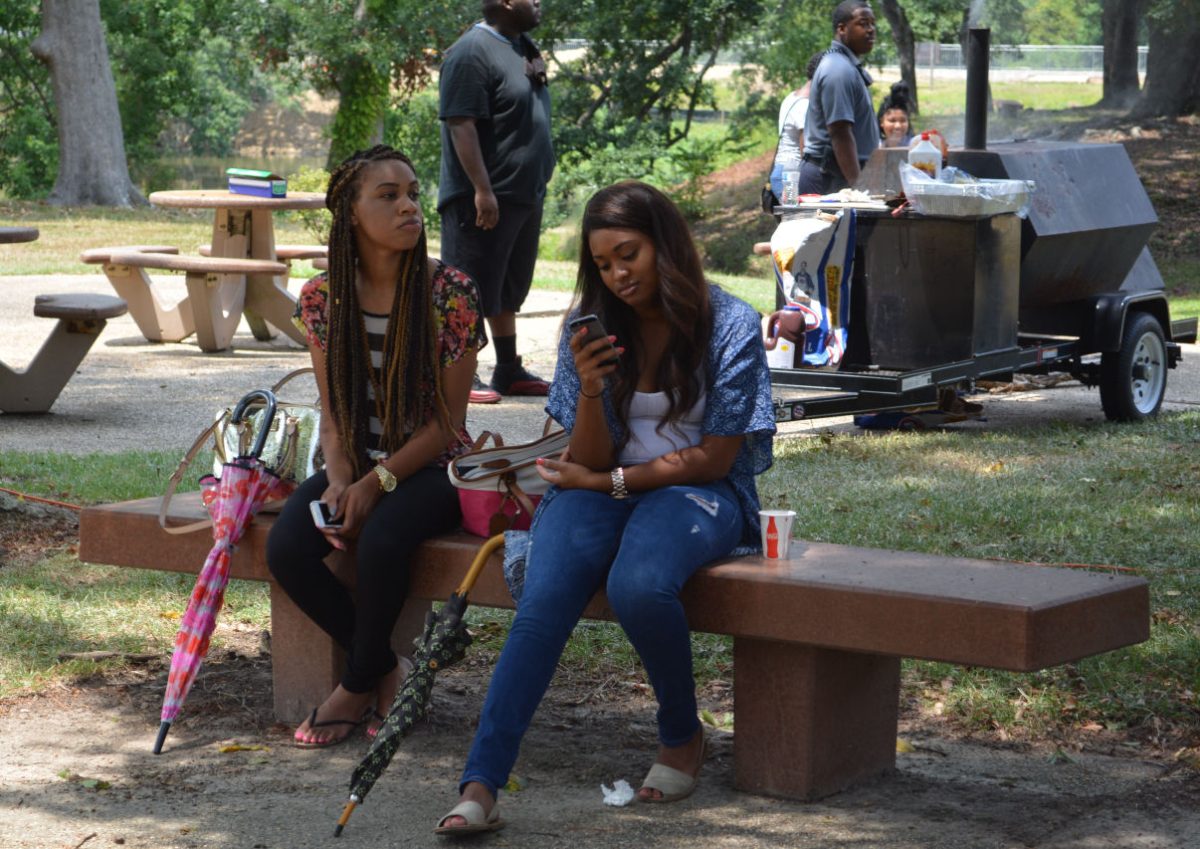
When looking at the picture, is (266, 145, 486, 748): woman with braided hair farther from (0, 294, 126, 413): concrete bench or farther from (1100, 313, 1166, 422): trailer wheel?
(1100, 313, 1166, 422): trailer wheel

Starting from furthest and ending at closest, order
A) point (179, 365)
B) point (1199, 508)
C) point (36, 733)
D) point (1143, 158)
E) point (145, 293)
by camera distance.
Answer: point (1143, 158)
point (145, 293)
point (179, 365)
point (1199, 508)
point (36, 733)

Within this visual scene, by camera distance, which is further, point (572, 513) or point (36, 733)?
point (36, 733)

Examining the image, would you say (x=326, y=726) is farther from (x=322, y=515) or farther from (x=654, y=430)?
(x=654, y=430)

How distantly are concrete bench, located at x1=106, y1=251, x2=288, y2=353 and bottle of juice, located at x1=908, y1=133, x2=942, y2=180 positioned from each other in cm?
431

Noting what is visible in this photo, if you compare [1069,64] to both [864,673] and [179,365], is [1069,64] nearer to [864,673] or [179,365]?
[179,365]

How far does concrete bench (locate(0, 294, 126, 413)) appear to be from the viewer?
8492 millimetres

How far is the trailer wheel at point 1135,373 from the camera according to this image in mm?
8672

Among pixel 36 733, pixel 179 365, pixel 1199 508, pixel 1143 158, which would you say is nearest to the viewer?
pixel 36 733

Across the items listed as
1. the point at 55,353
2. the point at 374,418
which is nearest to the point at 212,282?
the point at 55,353

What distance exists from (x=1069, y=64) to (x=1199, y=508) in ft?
142

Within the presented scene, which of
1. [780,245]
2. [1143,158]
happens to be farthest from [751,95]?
[780,245]

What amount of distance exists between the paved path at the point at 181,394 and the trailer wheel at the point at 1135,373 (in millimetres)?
267

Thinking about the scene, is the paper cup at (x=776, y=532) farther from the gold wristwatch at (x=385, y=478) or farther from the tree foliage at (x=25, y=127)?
the tree foliage at (x=25, y=127)

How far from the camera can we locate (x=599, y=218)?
3891mm
